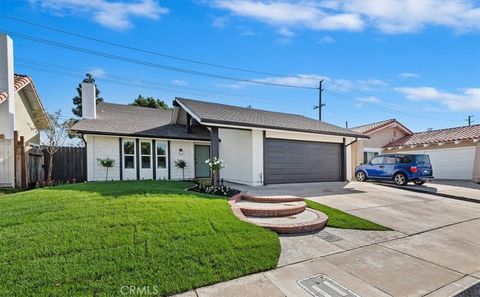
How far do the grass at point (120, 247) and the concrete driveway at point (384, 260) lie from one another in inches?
12.6

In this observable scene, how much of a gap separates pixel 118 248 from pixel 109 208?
166 cm

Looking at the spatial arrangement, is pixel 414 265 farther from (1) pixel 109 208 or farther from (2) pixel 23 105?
(2) pixel 23 105

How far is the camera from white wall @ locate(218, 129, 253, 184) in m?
11.1

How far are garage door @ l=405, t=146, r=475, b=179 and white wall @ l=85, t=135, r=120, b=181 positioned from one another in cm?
2078

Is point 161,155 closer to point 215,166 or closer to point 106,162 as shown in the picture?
point 106,162

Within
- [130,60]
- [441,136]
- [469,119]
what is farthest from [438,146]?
[469,119]

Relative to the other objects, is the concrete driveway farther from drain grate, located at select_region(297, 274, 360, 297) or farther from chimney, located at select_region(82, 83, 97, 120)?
chimney, located at select_region(82, 83, 97, 120)

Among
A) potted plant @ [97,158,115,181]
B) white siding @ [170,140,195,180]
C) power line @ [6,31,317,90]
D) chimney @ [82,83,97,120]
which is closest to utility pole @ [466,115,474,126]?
power line @ [6,31,317,90]

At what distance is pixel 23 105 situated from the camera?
513 inches

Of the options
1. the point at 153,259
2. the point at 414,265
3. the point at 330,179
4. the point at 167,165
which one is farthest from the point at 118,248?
the point at 330,179

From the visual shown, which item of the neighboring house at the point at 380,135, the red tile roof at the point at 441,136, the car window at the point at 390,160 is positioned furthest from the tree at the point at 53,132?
the red tile roof at the point at 441,136

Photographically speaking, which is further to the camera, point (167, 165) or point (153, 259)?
point (167, 165)

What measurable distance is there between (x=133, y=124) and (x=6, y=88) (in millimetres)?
5260

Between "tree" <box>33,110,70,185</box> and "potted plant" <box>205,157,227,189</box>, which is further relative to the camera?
"tree" <box>33,110,70,185</box>
